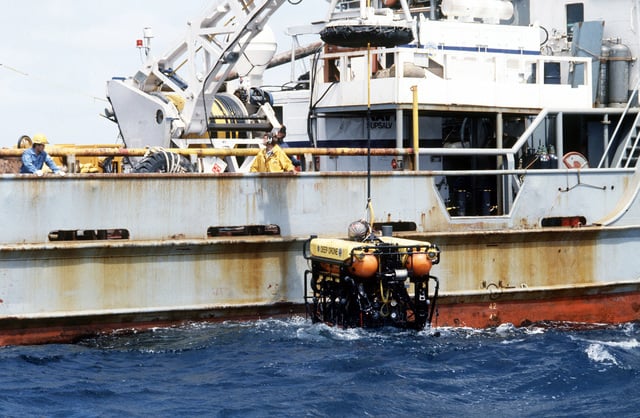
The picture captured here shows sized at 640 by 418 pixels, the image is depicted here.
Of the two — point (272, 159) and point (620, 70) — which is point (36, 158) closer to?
point (272, 159)

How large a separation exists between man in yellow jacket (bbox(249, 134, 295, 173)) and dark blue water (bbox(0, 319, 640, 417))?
5.73ft

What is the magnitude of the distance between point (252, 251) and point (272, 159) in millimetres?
1084

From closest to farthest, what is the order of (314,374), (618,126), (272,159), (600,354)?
(314,374) → (600,354) → (272,159) → (618,126)

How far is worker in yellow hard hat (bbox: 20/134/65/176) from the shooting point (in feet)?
41.7

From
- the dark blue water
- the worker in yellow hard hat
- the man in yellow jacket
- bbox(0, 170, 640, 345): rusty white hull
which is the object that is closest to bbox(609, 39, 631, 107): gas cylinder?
bbox(0, 170, 640, 345): rusty white hull

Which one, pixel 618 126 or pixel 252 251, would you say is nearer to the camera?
pixel 252 251

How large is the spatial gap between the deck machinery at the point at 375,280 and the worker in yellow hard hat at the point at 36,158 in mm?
3052

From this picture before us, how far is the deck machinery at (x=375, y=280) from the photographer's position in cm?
1193

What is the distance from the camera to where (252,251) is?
527 inches

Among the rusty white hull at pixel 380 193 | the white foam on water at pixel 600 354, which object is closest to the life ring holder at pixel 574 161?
the rusty white hull at pixel 380 193

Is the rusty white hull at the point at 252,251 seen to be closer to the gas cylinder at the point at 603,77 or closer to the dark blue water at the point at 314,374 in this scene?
the dark blue water at the point at 314,374

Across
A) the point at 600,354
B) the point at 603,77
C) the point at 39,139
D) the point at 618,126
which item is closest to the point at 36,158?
the point at 39,139

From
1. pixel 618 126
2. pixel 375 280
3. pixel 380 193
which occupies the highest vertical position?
pixel 618 126

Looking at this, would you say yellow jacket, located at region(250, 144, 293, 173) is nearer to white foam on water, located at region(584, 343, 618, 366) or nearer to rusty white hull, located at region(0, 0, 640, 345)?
rusty white hull, located at region(0, 0, 640, 345)
